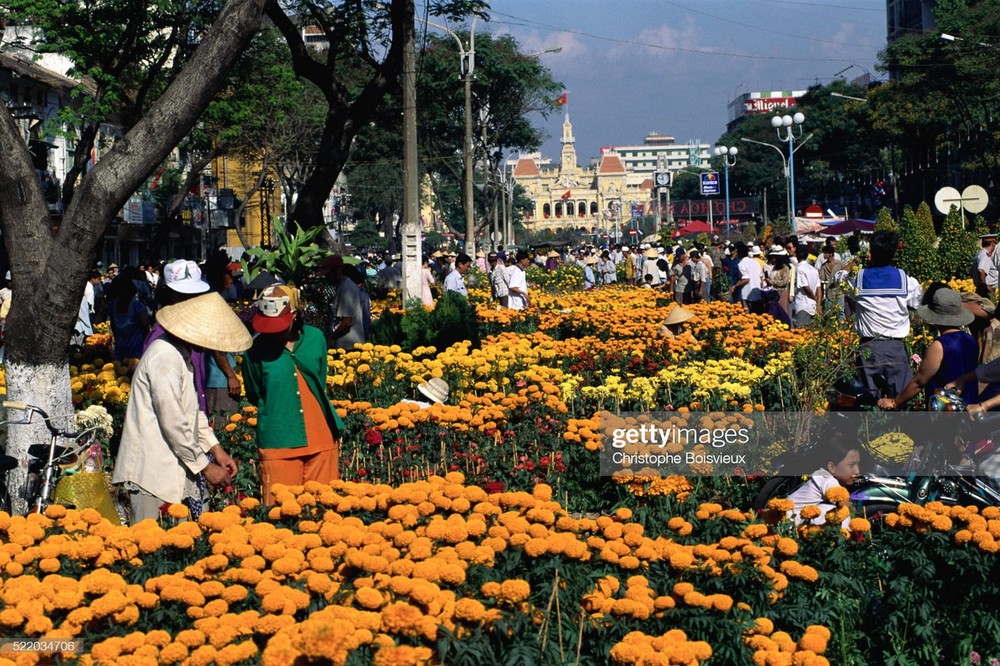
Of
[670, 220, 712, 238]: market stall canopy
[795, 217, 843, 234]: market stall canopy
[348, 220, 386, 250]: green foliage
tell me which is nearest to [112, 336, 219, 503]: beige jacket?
[795, 217, 843, 234]: market stall canopy

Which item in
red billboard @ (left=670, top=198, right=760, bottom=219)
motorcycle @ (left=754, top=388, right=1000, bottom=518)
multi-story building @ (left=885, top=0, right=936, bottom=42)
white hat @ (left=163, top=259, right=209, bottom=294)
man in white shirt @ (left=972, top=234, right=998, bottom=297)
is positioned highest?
multi-story building @ (left=885, top=0, right=936, bottom=42)

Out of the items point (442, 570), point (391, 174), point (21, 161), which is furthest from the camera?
point (391, 174)

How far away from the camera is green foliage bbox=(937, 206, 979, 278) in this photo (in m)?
21.9

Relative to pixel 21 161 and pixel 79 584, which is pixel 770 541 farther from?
pixel 21 161

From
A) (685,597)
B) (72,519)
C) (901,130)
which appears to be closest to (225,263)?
(72,519)

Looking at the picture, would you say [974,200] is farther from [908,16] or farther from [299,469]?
[908,16]

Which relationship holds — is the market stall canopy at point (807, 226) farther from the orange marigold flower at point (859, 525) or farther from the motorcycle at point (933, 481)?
the orange marigold flower at point (859, 525)

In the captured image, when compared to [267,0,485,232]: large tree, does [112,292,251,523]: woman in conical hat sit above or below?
below

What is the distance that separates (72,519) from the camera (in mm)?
5613

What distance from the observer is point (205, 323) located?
6.52m

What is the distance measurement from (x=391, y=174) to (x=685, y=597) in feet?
253

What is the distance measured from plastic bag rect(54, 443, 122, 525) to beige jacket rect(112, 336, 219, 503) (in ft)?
1.57

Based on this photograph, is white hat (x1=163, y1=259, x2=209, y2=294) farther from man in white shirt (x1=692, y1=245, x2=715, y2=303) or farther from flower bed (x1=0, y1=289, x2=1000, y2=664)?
man in white shirt (x1=692, y1=245, x2=715, y2=303)

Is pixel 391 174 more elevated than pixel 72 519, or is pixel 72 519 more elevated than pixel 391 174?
pixel 391 174
